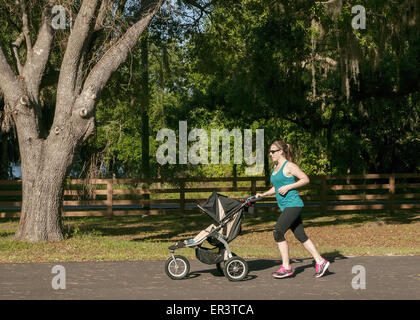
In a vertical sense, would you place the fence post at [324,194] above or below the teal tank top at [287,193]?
below

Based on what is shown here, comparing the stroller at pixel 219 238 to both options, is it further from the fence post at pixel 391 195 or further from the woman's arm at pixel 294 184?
the fence post at pixel 391 195

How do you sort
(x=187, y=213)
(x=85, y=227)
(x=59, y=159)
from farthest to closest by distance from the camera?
(x=187, y=213) < (x=85, y=227) < (x=59, y=159)

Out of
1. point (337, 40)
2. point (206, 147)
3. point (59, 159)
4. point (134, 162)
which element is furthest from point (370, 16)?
point (134, 162)

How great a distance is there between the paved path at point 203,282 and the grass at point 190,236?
1.23 meters

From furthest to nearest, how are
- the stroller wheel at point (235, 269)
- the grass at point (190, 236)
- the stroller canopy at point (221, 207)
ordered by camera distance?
the grass at point (190, 236), the stroller canopy at point (221, 207), the stroller wheel at point (235, 269)

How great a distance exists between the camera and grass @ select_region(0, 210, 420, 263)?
1139cm

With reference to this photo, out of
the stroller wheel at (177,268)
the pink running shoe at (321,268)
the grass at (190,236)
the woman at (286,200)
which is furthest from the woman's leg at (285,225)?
the grass at (190,236)

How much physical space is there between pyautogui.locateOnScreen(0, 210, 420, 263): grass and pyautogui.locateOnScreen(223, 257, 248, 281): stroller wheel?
8.54 feet

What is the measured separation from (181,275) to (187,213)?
14.4 m

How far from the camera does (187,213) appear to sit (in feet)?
75.2

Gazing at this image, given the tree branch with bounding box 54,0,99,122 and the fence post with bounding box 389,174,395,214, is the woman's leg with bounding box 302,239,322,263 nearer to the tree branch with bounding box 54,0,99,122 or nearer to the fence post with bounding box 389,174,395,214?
the tree branch with bounding box 54,0,99,122

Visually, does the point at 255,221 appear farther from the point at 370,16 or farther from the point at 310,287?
the point at 310,287

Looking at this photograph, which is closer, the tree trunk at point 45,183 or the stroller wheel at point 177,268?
the stroller wheel at point 177,268

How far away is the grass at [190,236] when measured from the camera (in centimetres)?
1139
